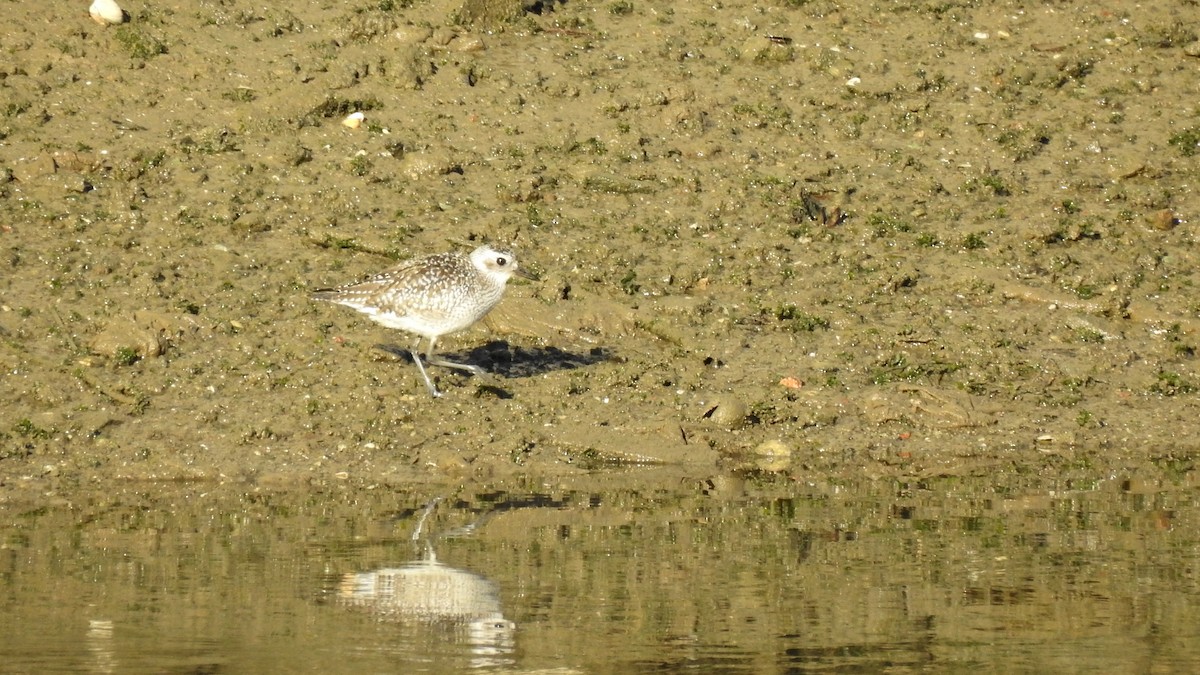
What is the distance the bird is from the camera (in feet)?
38.7

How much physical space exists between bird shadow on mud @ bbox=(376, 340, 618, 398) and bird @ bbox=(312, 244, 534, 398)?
0.27 metres

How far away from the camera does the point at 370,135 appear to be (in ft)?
48.5

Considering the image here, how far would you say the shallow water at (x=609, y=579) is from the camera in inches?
276

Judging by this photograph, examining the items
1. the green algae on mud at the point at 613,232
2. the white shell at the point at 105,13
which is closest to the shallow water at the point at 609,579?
the green algae on mud at the point at 613,232

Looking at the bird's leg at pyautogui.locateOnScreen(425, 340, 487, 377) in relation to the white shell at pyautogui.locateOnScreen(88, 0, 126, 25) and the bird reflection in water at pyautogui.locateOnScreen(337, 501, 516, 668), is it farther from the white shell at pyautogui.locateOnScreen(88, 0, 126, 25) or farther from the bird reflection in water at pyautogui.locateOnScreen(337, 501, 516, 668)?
the white shell at pyautogui.locateOnScreen(88, 0, 126, 25)

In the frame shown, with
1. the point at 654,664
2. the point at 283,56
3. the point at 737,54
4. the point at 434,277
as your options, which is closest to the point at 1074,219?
the point at 737,54

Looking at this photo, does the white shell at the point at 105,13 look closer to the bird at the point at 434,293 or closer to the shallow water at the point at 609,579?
the bird at the point at 434,293

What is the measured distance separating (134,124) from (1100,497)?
877cm

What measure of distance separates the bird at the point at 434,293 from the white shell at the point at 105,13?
4.93 m

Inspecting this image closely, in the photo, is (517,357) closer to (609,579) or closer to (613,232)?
(613,232)

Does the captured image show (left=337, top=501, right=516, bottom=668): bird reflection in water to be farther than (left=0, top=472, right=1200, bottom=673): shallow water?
Yes

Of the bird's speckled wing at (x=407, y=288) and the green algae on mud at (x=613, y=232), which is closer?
the green algae on mud at (x=613, y=232)

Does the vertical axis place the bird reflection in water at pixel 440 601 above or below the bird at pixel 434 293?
below

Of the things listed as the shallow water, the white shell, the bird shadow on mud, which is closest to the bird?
the bird shadow on mud
